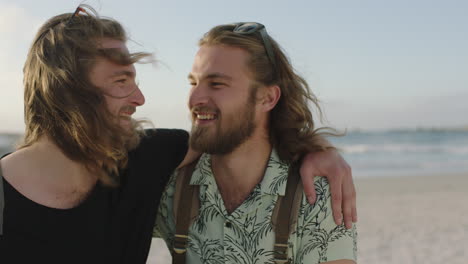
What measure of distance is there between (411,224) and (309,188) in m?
6.07

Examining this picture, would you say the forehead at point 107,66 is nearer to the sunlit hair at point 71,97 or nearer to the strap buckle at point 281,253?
the sunlit hair at point 71,97

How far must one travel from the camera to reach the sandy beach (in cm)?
638

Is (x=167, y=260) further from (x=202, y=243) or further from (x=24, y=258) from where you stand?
(x=24, y=258)

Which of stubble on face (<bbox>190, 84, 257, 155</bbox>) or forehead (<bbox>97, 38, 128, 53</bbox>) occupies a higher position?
forehead (<bbox>97, 38, 128, 53</bbox>)

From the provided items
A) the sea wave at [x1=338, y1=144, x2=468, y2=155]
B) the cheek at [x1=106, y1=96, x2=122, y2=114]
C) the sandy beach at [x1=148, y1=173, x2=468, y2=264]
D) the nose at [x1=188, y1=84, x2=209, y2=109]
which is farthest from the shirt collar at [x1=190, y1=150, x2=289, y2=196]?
the sea wave at [x1=338, y1=144, x2=468, y2=155]

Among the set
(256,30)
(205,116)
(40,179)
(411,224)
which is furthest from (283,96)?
(411,224)

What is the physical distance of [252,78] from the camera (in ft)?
10.1

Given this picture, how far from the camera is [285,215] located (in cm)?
260

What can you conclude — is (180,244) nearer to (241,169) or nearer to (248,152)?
(241,169)

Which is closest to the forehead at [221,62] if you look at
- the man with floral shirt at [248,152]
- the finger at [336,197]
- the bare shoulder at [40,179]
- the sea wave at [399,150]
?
the man with floral shirt at [248,152]

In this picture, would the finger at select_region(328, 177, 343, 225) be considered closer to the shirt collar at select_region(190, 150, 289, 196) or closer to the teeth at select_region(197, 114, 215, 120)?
the shirt collar at select_region(190, 150, 289, 196)

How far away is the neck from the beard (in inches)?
2.9

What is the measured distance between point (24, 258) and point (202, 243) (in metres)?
0.96

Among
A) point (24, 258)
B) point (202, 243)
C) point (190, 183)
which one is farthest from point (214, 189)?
point (24, 258)
